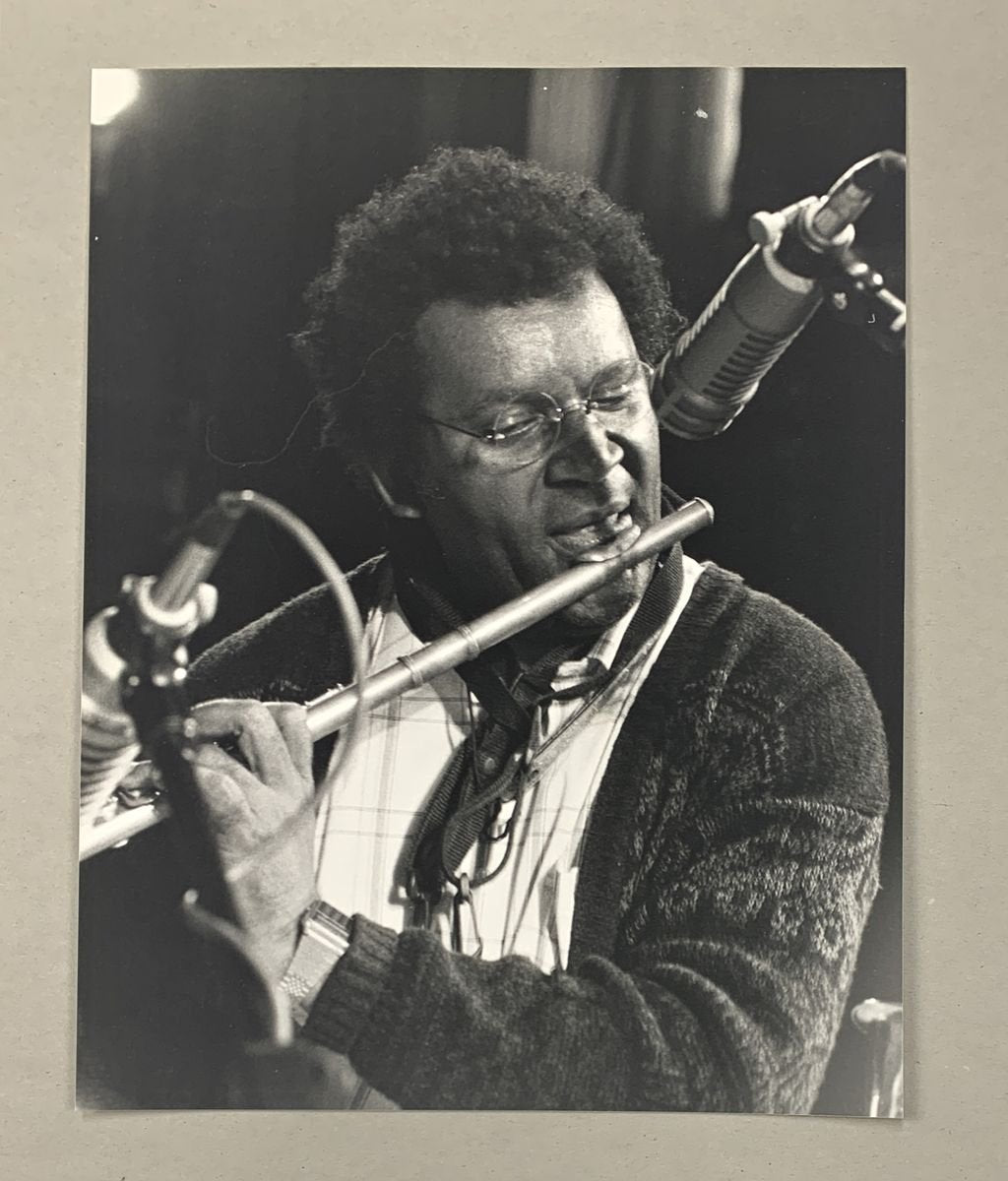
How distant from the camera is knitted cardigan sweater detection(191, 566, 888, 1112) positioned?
3.05 ft

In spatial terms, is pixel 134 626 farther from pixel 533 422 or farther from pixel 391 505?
pixel 533 422

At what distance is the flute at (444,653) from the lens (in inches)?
37.3

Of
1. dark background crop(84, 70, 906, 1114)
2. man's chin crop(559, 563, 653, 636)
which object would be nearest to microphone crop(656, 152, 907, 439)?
dark background crop(84, 70, 906, 1114)

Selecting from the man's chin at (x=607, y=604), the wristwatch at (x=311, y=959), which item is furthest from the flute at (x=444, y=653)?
the wristwatch at (x=311, y=959)

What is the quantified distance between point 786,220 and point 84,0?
0.60 meters

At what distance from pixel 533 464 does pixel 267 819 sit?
0.34m

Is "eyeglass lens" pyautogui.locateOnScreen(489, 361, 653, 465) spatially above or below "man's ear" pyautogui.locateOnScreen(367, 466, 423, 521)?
above

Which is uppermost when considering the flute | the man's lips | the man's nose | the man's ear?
the man's nose

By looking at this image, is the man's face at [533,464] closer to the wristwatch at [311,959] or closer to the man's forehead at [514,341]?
the man's forehead at [514,341]

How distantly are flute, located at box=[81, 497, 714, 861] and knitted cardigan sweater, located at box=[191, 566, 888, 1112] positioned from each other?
3 centimetres

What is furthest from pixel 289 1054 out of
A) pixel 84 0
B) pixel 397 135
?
pixel 84 0

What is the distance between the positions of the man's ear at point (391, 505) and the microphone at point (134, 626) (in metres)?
0.10

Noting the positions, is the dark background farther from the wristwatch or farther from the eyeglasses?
the wristwatch

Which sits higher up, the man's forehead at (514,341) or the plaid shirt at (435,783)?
the man's forehead at (514,341)
